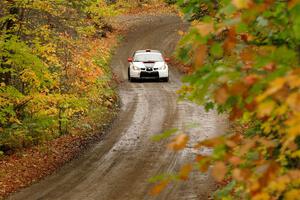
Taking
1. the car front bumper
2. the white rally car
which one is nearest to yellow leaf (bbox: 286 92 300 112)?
the white rally car

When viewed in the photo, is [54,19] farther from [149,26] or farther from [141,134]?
[149,26]

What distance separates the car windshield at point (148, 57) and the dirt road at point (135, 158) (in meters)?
1.64

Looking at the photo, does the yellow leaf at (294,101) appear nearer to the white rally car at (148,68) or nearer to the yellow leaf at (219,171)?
the yellow leaf at (219,171)

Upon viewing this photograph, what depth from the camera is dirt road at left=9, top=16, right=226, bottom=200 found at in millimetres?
11070

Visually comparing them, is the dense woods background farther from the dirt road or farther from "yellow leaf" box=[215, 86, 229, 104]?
"yellow leaf" box=[215, 86, 229, 104]

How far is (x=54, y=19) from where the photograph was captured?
1645 cm

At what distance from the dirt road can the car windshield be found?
1.64 meters

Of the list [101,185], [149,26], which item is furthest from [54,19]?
[149,26]

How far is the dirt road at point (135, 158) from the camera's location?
36.3 ft

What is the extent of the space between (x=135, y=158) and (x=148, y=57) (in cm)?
1276

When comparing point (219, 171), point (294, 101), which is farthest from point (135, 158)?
point (294, 101)

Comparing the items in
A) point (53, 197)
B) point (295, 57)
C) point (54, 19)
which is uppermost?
point (54, 19)

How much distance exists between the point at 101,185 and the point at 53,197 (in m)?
1.22

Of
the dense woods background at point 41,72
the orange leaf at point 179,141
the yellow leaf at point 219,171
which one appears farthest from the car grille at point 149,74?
the yellow leaf at point 219,171
